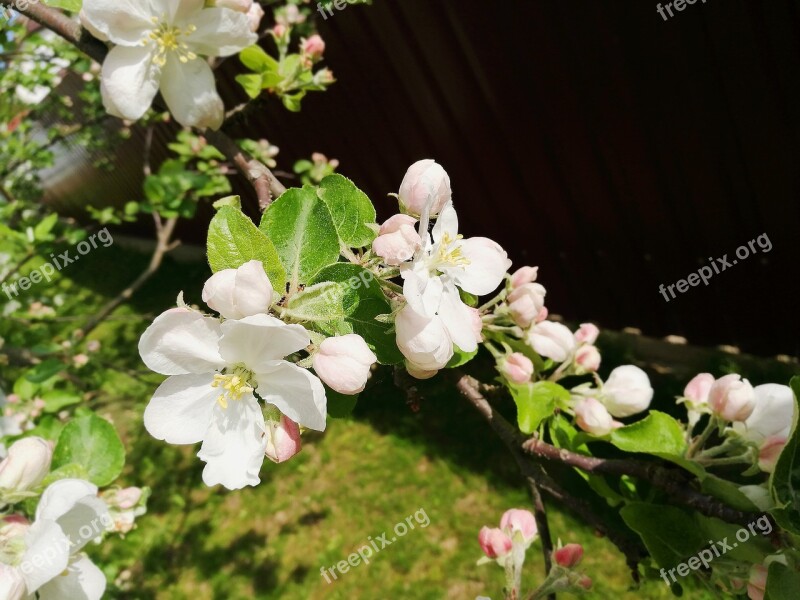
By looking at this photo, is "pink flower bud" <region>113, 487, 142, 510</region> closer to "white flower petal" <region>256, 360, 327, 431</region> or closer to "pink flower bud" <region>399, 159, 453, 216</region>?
"white flower petal" <region>256, 360, 327, 431</region>

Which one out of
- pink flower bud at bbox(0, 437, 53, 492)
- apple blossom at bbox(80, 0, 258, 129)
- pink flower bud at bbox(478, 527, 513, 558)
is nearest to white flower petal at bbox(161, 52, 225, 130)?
apple blossom at bbox(80, 0, 258, 129)

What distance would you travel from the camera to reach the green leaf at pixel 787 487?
0.96 metres

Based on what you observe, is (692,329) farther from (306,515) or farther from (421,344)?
(421,344)

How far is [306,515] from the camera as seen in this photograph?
3621mm

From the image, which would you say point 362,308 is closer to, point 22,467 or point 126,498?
point 22,467

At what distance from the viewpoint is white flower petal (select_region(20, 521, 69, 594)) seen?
96 centimetres

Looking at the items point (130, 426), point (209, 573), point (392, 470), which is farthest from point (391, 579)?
point (130, 426)

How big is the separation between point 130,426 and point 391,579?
2494 mm

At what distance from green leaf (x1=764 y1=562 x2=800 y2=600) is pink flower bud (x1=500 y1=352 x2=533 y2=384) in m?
0.58

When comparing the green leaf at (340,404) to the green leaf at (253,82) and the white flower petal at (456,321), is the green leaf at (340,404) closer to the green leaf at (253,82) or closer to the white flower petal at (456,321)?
the white flower petal at (456,321)

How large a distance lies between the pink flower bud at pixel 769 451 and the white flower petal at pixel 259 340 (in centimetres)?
91

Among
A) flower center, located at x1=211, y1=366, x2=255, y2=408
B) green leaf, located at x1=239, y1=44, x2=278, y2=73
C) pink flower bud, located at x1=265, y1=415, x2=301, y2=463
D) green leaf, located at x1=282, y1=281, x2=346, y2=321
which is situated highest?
green leaf, located at x1=239, y1=44, x2=278, y2=73

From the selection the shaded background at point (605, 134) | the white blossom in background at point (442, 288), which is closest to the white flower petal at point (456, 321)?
the white blossom in background at point (442, 288)

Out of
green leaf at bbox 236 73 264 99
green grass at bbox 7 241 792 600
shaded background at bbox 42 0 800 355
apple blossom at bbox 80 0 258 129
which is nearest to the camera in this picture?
apple blossom at bbox 80 0 258 129
